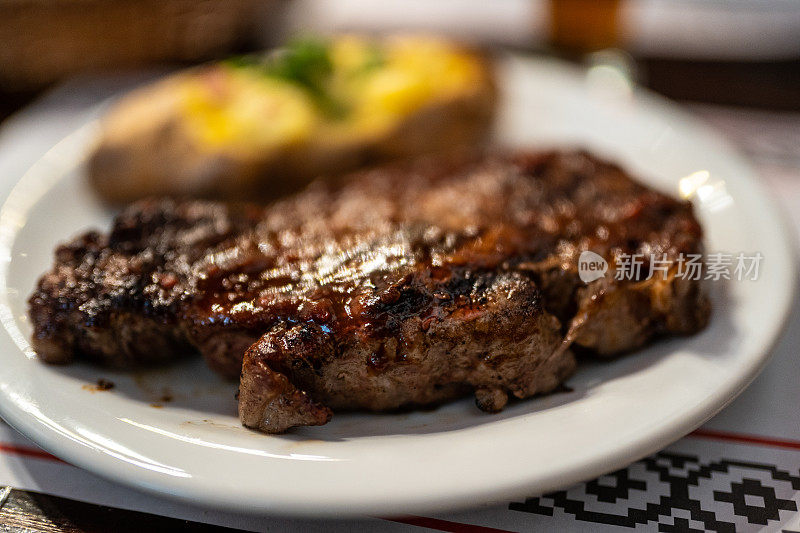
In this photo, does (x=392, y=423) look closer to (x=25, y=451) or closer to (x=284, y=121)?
(x=25, y=451)

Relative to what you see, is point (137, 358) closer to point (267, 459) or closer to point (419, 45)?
point (267, 459)

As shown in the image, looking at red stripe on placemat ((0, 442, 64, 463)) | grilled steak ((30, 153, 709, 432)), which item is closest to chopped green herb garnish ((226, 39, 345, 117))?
grilled steak ((30, 153, 709, 432))

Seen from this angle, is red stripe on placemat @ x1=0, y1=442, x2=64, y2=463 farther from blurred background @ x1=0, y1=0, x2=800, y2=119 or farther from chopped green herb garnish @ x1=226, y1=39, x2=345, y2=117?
blurred background @ x1=0, y1=0, x2=800, y2=119

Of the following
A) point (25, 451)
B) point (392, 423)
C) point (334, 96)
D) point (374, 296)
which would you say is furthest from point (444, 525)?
point (334, 96)

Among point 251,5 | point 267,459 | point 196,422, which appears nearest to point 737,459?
point 267,459

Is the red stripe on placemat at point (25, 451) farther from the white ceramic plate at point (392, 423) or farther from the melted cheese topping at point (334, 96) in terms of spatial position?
the melted cheese topping at point (334, 96)

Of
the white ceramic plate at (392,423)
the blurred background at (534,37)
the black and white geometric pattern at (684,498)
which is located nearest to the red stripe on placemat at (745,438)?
the black and white geometric pattern at (684,498)

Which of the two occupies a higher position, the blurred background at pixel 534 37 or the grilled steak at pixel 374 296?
the blurred background at pixel 534 37
